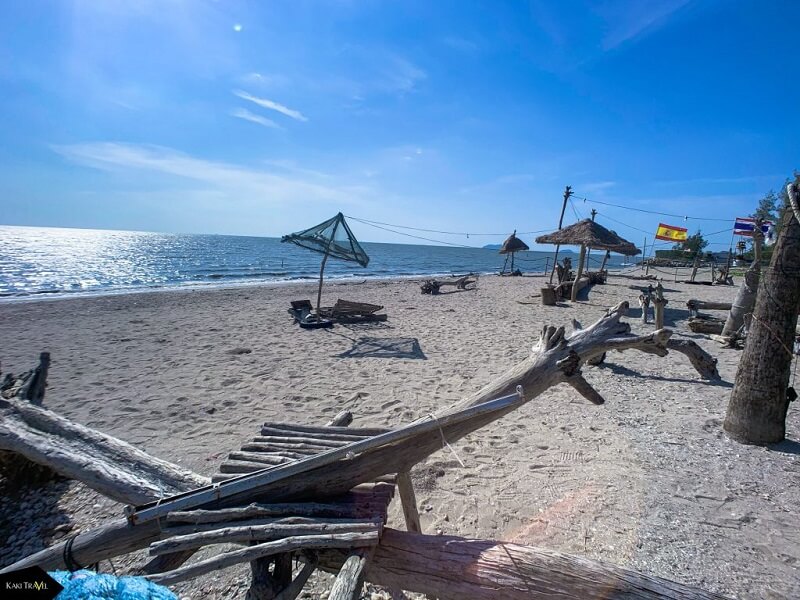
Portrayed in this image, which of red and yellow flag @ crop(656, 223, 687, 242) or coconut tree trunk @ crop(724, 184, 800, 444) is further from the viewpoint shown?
red and yellow flag @ crop(656, 223, 687, 242)

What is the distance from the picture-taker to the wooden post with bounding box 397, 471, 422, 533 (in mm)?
2428

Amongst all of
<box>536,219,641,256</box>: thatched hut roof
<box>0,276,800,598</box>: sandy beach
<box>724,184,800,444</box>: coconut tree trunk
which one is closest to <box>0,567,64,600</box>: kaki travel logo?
<box>0,276,800,598</box>: sandy beach

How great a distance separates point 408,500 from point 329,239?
909 cm

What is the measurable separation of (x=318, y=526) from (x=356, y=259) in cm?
1016

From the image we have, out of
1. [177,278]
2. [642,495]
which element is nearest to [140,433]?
[642,495]

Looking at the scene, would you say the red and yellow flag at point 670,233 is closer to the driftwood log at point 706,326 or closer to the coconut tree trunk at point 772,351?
the driftwood log at point 706,326

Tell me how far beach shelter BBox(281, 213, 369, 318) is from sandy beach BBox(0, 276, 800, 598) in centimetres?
247

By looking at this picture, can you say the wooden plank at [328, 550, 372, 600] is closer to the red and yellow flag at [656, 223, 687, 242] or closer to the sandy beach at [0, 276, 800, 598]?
the sandy beach at [0, 276, 800, 598]

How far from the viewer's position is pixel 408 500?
254cm

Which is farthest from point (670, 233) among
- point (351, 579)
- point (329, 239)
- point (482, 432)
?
point (351, 579)

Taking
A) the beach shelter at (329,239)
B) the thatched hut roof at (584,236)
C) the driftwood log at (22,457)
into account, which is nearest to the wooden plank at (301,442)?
the driftwood log at (22,457)

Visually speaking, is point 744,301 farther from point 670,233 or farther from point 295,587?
point 670,233

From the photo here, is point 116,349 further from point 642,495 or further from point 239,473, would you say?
point 642,495

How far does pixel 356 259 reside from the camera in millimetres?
11547
